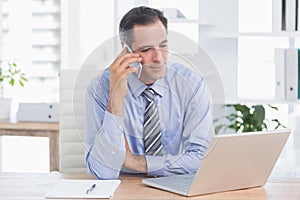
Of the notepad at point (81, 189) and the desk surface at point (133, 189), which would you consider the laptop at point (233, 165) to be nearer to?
the desk surface at point (133, 189)

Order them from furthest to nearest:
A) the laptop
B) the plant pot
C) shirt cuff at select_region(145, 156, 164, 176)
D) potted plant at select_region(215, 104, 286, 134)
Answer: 1. the plant pot
2. potted plant at select_region(215, 104, 286, 134)
3. shirt cuff at select_region(145, 156, 164, 176)
4. the laptop

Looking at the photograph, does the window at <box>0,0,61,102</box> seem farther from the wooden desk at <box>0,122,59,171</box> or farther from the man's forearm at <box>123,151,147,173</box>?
the man's forearm at <box>123,151,147,173</box>

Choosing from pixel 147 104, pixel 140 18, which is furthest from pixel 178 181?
pixel 140 18

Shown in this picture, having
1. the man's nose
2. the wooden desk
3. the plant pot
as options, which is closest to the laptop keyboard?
the man's nose

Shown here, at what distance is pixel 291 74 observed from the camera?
3.30 meters

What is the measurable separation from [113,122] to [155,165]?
7.9 inches

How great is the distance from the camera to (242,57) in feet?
12.1

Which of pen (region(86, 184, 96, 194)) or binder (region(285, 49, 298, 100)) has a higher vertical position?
binder (region(285, 49, 298, 100))

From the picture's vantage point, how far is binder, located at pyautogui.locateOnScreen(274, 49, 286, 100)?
3.30m

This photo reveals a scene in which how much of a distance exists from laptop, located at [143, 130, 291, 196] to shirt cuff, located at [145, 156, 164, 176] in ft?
0.20

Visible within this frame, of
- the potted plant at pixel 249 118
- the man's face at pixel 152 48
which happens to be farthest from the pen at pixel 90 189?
the potted plant at pixel 249 118

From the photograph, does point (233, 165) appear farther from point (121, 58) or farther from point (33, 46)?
point (33, 46)

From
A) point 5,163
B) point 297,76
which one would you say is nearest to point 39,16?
point 5,163

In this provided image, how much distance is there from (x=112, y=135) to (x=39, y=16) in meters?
2.18
